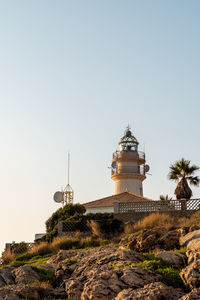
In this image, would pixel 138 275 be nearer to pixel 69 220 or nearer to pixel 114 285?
pixel 114 285

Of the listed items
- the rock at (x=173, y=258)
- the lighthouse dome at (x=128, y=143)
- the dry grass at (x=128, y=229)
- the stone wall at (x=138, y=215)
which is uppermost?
the lighthouse dome at (x=128, y=143)

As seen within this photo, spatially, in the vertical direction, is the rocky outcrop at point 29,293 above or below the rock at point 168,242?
below

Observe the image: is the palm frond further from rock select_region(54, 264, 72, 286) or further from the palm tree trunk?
rock select_region(54, 264, 72, 286)

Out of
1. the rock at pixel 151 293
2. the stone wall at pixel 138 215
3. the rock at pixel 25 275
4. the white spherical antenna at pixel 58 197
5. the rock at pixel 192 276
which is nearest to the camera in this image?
the rock at pixel 151 293

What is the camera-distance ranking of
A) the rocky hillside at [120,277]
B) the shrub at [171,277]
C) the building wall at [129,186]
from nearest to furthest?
1. the rocky hillside at [120,277]
2. the shrub at [171,277]
3. the building wall at [129,186]

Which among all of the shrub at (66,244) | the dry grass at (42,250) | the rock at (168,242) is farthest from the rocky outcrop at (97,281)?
the dry grass at (42,250)

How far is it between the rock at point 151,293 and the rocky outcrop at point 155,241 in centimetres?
532

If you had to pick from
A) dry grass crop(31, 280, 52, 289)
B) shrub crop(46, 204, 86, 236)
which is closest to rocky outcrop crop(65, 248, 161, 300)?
dry grass crop(31, 280, 52, 289)

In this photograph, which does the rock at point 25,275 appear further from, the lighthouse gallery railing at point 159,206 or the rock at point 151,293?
the lighthouse gallery railing at point 159,206

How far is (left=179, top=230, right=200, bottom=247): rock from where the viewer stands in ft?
52.2

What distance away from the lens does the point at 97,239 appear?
24.2m

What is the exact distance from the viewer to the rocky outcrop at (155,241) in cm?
1627

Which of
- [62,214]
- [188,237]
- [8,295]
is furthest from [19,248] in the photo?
[8,295]

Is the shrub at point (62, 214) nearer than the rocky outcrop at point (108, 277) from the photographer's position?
No
